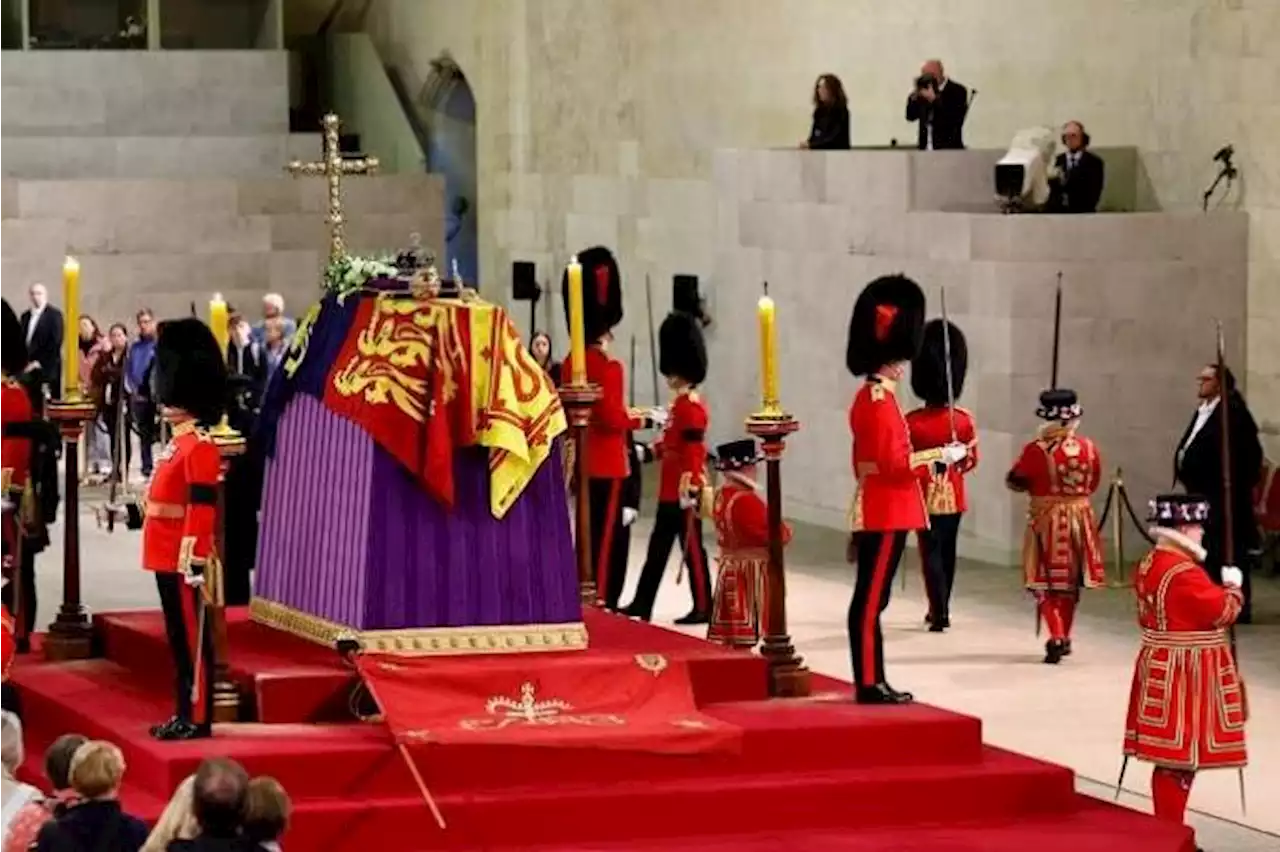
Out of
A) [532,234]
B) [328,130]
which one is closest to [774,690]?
[328,130]

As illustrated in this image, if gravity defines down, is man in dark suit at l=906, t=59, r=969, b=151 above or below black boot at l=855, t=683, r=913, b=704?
above

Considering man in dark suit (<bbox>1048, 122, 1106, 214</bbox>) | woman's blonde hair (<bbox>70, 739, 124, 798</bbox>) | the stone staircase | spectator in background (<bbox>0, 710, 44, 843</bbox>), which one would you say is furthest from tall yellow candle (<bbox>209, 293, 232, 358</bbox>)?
the stone staircase

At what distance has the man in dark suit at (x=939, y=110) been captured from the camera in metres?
19.2

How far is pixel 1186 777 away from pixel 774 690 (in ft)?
5.03

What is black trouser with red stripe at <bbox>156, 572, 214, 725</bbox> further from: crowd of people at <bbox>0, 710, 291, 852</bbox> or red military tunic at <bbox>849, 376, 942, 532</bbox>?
red military tunic at <bbox>849, 376, 942, 532</bbox>

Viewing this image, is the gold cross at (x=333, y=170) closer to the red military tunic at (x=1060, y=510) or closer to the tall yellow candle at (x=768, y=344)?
the tall yellow candle at (x=768, y=344)

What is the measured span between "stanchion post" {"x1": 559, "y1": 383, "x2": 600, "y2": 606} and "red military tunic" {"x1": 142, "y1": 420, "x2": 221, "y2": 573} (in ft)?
7.13

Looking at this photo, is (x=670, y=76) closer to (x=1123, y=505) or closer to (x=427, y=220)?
(x=427, y=220)

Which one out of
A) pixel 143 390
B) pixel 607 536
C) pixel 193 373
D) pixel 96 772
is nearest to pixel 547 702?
pixel 193 373

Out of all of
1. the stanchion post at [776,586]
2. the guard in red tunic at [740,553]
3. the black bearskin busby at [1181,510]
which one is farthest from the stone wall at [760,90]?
the black bearskin busby at [1181,510]

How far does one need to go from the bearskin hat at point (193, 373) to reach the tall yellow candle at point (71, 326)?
0.77 m

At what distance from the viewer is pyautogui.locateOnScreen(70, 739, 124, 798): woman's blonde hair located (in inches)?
322

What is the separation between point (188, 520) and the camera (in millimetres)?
10586

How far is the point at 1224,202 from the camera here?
18.0m
